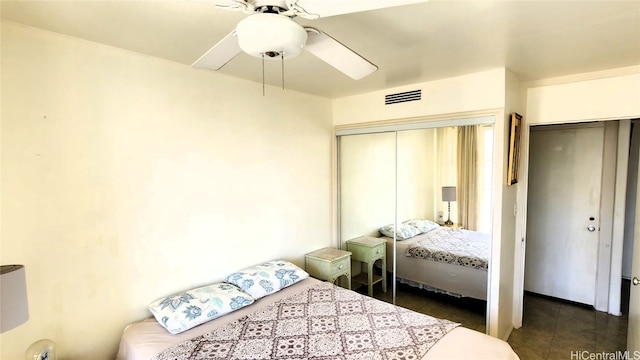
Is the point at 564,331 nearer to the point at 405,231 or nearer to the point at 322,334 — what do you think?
the point at 405,231

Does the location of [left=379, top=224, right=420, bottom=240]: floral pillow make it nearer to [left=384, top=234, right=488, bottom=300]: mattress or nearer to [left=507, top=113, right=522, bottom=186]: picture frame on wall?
[left=384, top=234, right=488, bottom=300]: mattress

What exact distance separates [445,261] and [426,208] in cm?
57

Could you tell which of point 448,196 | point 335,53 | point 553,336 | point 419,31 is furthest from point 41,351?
point 553,336

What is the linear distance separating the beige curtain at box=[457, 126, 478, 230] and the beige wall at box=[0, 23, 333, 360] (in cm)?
181

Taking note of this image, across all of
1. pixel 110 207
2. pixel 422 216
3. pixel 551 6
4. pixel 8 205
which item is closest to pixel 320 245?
pixel 422 216

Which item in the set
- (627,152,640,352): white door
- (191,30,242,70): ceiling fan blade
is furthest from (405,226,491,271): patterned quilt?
(191,30,242,70): ceiling fan blade

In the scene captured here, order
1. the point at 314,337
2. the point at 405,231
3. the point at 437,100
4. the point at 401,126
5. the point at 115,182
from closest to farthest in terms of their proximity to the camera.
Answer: the point at 314,337 < the point at 115,182 < the point at 437,100 < the point at 401,126 < the point at 405,231

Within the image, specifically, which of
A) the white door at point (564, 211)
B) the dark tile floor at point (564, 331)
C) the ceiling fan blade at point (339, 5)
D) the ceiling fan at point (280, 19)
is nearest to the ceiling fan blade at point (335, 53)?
the ceiling fan at point (280, 19)

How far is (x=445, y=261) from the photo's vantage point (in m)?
3.26

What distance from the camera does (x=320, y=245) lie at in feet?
12.0

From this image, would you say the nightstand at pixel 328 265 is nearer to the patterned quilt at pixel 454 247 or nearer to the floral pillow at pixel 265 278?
the floral pillow at pixel 265 278

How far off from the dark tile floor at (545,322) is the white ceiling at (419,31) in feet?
7.26

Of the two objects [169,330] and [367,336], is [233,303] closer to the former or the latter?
[169,330]

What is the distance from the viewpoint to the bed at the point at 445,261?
293 cm
